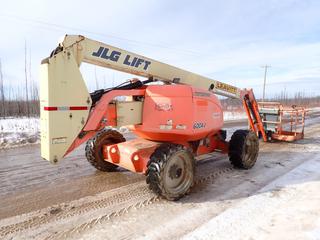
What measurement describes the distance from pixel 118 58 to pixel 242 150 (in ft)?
11.0

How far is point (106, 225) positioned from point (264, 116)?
8.04 m

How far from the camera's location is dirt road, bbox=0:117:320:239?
305cm

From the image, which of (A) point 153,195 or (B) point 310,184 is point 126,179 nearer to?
(A) point 153,195

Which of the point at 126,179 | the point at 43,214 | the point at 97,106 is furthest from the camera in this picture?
the point at 126,179

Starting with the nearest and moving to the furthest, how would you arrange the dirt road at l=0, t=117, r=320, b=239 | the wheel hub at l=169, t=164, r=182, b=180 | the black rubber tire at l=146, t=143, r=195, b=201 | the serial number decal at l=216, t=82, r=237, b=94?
1. the dirt road at l=0, t=117, r=320, b=239
2. the black rubber tire at l=146, t=143, r=195, b=201
3. the wheel hub at l=169, t=164, r=182, b=180
4. the serial number decal at l=216, t=82, r=237, b=94

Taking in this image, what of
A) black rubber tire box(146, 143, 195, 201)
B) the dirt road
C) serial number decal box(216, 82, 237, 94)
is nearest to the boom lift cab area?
black rubber tire box(146, 143, 195, 201)

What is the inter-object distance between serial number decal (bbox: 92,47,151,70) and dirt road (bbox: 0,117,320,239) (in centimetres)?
214

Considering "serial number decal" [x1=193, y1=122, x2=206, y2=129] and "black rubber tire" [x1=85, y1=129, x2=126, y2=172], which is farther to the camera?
"black rubber tire" [x1=85, y1=129, x2=126, y2=172]

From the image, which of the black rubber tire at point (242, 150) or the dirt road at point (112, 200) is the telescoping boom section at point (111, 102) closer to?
the black rubber tire at point (242, 150)

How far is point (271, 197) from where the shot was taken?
4.05 metres

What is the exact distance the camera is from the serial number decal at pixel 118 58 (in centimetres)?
383

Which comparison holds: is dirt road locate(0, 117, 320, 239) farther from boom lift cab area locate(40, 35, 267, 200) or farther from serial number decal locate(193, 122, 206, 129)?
serial number decal locate(193, 122, 206, 129)

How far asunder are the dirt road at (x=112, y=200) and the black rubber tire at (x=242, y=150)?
0.18 meters

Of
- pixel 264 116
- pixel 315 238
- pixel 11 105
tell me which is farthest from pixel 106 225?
pixel 11 105
